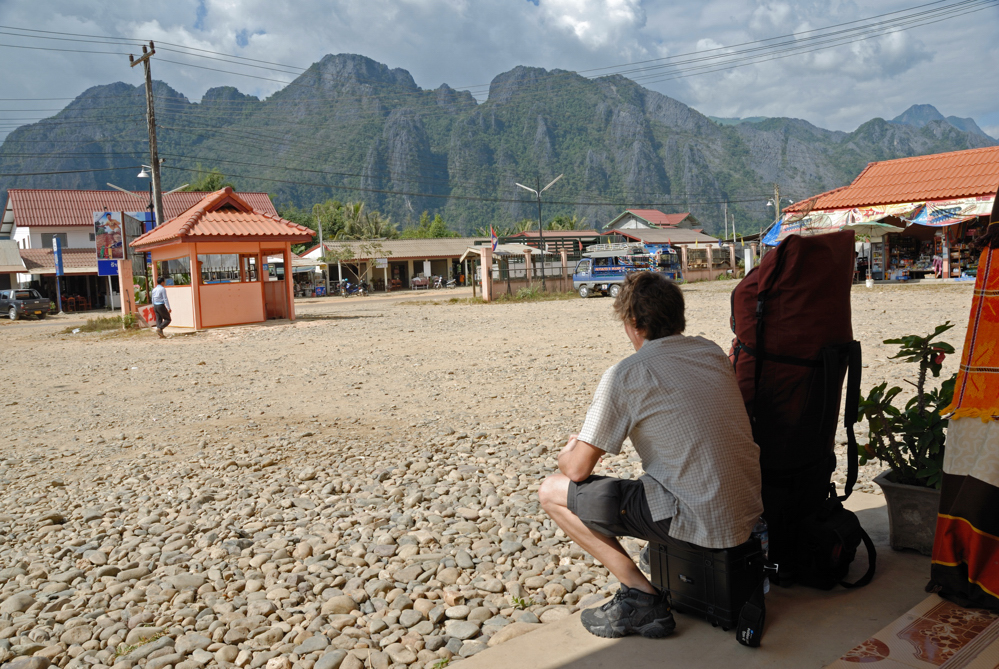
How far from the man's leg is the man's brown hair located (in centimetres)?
65

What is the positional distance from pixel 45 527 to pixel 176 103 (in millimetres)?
218288

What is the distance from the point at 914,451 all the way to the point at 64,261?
43.7 meters

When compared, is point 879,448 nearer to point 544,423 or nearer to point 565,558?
point 565,558

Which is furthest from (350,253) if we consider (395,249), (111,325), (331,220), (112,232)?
(111,325)

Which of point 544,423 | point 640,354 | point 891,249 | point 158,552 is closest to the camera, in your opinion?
point 640,354

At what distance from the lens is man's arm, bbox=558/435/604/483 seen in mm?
2576

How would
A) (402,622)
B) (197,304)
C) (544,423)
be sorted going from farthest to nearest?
(197,304) < (544,423) < (402,622)

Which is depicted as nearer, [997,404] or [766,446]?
[997,404]

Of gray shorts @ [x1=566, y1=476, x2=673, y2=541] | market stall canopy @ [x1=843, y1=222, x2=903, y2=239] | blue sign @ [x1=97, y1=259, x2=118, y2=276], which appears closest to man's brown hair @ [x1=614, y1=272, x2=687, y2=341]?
gray shorts @ [x1=566, y1=476, x2=673, y2=541]

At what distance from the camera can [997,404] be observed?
8.54 feet

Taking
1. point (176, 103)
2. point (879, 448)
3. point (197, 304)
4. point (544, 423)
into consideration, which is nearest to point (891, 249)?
point (197, 304)

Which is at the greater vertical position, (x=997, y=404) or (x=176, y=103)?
(x=176, y=103)

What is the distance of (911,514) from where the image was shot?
3.18 m

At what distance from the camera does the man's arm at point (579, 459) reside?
8.45 feet
